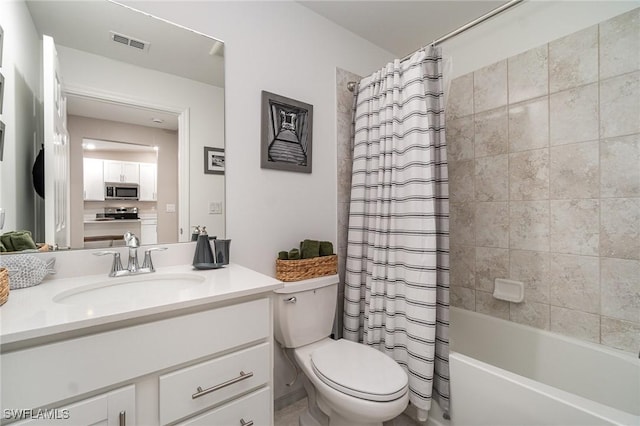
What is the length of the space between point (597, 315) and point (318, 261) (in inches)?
57.6

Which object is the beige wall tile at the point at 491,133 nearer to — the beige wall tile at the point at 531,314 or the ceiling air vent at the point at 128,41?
the beige wall tile at the point at 531,314

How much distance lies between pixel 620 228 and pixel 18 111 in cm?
265

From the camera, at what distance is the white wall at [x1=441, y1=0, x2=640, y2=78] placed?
1.43 metres

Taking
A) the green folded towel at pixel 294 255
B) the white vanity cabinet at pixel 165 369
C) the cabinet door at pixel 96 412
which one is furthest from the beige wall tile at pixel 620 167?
the cabinet door at pixel 96 412

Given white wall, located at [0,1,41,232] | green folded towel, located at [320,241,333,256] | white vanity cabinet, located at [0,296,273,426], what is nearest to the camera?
white vanity cabinet, located at [0,296,273,426]

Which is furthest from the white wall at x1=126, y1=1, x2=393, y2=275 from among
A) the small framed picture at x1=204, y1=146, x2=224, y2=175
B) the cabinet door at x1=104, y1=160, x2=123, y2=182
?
the cabinet door at x1=104, y1=160, x2=123, y2=182

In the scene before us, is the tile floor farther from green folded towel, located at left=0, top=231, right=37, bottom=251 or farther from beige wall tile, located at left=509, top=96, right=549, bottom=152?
beige wall tile, located at left=509, top=96, right=549, bottom=152

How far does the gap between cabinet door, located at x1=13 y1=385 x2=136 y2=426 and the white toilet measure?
0.71m

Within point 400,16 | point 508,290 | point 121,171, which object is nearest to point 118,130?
point 121,171

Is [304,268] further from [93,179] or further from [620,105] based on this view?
[620,105]

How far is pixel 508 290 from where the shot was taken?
171 centimetres

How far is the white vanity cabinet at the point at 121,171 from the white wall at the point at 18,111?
23cm

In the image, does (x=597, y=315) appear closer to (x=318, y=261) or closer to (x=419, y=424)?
(x=419, y=424)

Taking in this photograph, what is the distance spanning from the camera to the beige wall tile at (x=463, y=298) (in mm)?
1890
